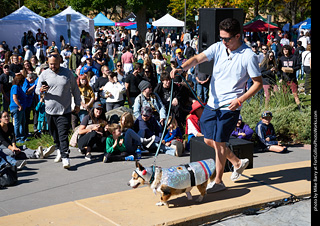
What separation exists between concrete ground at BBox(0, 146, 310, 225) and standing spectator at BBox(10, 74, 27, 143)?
258 centimetres

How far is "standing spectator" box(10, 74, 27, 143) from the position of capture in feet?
36.6

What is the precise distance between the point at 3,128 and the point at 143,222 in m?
4.43

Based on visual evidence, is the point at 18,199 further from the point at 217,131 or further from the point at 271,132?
the point at 271,132

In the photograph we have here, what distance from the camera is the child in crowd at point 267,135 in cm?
905

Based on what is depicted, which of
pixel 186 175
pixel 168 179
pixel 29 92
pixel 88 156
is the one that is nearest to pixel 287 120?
pixel 88 156

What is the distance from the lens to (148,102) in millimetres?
10133

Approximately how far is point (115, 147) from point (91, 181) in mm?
1421

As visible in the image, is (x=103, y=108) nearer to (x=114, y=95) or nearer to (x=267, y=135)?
(x=114, y=95)

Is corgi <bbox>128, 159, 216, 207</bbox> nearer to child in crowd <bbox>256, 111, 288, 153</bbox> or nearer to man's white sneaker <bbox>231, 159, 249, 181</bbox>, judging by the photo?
man's white sneaker <bbox>231, 159, 249, 181</bbox>

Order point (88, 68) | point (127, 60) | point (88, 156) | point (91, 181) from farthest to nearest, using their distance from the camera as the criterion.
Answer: point (127, 60) → point (88, 68) → point (88, 156) → point (91, 181)

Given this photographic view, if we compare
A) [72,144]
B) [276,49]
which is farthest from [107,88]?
[276,49]

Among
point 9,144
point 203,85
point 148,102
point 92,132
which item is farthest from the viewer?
point 203,85

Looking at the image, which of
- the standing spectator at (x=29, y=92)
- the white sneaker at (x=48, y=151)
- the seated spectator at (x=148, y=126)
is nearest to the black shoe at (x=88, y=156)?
the white sneaker at (x=48, y=151)

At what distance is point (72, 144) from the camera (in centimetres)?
952
